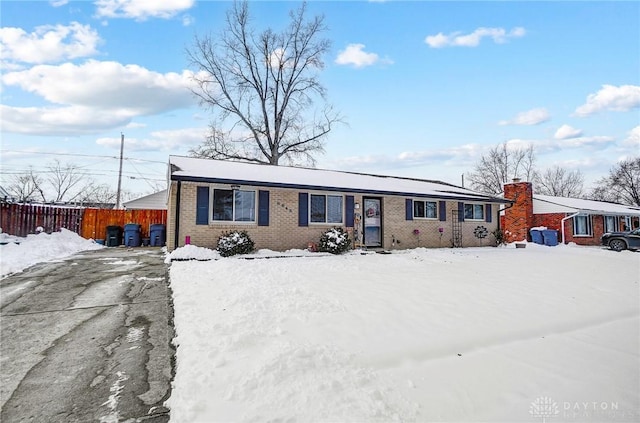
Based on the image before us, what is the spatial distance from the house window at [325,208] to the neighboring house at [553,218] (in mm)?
13411

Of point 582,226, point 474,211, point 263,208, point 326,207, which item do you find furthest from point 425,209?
point 582,226

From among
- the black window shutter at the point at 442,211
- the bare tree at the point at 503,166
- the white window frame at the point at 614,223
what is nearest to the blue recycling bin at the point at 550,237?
the white window frame at the point at 614,223

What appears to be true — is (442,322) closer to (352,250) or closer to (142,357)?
(142,357)

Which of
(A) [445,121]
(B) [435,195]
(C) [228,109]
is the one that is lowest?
(B) [435,195]

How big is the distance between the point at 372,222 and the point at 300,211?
11.6 ft

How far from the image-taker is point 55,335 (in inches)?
153

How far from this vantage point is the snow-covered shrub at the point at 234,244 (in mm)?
10180

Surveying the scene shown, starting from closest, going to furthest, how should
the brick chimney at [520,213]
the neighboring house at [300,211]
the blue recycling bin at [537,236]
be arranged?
the neighboring house at [300,211] < the blue recycling bin at [537,236] < the brick chimney at [520,213]

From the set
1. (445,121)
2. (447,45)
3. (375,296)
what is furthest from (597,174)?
(375,296)

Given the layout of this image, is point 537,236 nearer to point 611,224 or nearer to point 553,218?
point 553,218

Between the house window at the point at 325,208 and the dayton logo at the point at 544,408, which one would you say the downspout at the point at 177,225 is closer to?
the house window at the point at 325,208

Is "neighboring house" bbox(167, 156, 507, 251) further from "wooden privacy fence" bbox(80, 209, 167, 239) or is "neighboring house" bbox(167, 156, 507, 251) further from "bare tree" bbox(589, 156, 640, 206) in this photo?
"bare tree" bbox(589, 156, 640, 206)

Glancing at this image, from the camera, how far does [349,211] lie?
13117 millimetres

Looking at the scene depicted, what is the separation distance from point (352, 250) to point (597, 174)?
46271 mm
